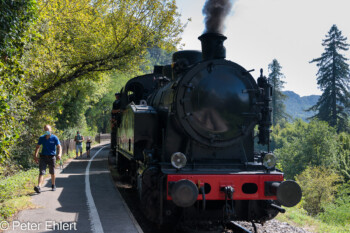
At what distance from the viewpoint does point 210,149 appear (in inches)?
217

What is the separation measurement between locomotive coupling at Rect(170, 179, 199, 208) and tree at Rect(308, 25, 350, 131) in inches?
1533

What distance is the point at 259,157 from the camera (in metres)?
5.96

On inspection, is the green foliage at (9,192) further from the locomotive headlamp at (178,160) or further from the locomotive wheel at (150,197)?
the locomotive headlamp at (178,160)

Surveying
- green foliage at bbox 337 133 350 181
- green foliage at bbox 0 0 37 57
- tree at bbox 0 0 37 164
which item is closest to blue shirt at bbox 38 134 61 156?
tree at bbox 0 0 37 164

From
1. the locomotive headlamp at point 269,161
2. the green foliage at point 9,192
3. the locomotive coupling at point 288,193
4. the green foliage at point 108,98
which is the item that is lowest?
the green foliage at point 9,192

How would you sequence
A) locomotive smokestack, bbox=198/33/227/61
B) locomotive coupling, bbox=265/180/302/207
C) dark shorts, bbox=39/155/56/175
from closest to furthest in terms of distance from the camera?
locomotive coupling, bbox=265/180/302/207 < locomotive smokestack, bbox=198/33/227/61 < dark shorts, bbox=39/155/56/175

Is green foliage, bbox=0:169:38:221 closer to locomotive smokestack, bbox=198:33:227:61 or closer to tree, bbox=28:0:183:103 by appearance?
tree, bbox=28:0:183:103

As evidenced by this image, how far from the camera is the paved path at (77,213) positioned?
197 inches

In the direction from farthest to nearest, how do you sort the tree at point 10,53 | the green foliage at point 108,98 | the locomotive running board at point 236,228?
the green foliage at point 108,98 → the locomotive running board at point 236,228 → the tree at point 10,53

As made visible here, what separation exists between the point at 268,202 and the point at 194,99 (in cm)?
207

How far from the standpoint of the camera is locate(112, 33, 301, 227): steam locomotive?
4.84 metres

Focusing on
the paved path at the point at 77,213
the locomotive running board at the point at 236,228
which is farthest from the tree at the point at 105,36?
the locomotive running board at the point at 236,228

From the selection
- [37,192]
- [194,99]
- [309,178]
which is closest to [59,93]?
[37,192]

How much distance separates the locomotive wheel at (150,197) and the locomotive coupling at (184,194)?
533 millimetres
